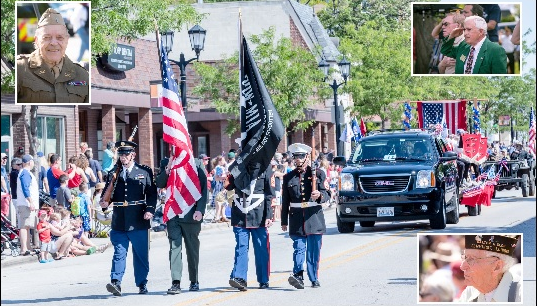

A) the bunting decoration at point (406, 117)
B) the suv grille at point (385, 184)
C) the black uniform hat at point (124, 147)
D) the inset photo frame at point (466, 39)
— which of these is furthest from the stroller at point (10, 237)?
the bunting decoration at point (406, 117)

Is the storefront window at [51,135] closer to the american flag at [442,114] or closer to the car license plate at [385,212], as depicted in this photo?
the american flag at [442,114]

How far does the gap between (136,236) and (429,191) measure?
358 inches

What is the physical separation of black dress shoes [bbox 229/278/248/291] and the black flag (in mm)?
1329

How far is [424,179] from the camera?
21.5 m

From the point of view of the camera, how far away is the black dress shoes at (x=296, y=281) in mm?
13438

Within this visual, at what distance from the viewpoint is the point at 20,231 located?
2042cm

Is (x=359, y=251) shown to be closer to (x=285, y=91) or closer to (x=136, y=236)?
(x=136, y=236)

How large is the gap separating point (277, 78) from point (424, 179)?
22.6m

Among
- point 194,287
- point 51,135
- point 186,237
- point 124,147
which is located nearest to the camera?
point 124,147

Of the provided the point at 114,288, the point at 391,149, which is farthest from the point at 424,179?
the point at 114,288

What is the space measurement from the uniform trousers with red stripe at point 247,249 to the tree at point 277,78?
2869cm

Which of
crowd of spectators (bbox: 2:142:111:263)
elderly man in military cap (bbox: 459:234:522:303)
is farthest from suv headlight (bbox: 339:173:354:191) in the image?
elderly man in military cap (bbox: 459:234:522:303)

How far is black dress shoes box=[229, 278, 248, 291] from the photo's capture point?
13.4 metres

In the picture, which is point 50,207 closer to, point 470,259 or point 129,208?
point 129,208
